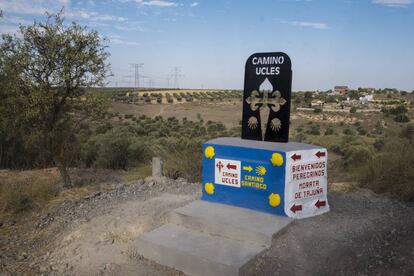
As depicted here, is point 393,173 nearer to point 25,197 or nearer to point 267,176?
point 267,176

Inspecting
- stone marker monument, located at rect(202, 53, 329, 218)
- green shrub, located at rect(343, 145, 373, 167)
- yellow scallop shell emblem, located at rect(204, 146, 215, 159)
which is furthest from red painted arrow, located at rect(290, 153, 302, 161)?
green shrub, located at rect(343, 145, 373, 167)

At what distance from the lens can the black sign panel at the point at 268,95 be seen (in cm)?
691

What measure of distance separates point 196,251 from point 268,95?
3.05 meters

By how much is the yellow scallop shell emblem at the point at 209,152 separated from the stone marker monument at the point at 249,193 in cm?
2

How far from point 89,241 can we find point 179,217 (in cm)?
145

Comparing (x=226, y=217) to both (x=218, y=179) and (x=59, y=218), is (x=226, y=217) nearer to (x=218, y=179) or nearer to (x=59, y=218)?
(x=218, y=179)

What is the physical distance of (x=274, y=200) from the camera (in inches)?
253

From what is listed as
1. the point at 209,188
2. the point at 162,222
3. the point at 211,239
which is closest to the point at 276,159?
the point at 209,188

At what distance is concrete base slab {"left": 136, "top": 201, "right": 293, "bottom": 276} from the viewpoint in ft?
17.2

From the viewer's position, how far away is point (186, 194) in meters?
8.51

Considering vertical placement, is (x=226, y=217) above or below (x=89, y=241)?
above

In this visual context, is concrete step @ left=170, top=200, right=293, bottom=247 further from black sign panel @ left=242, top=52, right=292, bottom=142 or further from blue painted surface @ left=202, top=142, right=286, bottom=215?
black sign panel @ left=242, top=52, right=292, bottom=142

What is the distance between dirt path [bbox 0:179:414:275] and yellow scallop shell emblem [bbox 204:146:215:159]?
1.14m

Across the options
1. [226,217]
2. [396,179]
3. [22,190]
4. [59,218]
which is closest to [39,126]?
[22,190]
